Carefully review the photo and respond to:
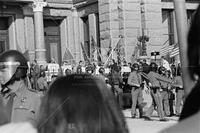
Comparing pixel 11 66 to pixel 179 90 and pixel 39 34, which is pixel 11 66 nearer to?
pixel 179 90

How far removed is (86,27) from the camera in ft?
101

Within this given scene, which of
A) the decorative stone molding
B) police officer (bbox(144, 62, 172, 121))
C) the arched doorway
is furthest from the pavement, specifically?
the arched doorway

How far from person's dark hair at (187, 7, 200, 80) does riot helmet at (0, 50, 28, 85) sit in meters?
2.97

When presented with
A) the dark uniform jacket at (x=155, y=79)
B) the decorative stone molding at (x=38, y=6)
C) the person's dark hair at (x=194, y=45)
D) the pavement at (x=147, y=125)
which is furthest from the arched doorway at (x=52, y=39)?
the person's dark hair at (x=194, y=45)

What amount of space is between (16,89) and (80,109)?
253 cm

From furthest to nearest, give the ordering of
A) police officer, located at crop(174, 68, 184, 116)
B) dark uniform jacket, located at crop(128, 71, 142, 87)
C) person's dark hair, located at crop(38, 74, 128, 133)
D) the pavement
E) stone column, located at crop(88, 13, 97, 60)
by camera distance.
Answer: stone column, located at crop(88, 13, 97, 60), dark uniform jacket, located at crop(128, 71, 142, 87), police officer, located at crop(174, 68, 184, 116), the pavement, person's dark hair, located at crop(38, 74, 128, 133)

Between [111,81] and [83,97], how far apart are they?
1561 centimetres

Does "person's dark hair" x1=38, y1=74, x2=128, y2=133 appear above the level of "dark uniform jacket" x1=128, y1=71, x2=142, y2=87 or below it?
above

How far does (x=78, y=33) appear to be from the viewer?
1209 inches

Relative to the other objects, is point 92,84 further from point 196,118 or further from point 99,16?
point 99,16

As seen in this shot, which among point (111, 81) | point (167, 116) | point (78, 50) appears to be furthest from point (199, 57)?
point (78, 50)

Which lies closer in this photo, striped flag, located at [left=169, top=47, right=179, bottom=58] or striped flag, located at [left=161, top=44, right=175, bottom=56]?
striped flag, located at [left=169, top=47, right=179, bottom=58]

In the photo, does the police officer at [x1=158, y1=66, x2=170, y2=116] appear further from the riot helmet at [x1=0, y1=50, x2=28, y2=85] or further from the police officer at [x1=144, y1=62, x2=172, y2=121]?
the riot helmet at [x1=0, y1=50, x2=28, y2=85]

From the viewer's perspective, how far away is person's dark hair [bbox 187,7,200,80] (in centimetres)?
148
